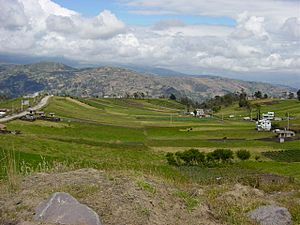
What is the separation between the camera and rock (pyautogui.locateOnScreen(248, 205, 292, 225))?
12.0 meters

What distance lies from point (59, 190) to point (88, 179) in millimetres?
1161

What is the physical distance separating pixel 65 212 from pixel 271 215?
221 inches

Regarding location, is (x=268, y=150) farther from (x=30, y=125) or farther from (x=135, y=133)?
(x=30, y=125)

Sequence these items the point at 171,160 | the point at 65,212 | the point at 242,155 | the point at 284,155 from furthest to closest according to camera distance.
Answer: the point at 284,155
the point at 242,155
the point at 171,160
the point at 65,212

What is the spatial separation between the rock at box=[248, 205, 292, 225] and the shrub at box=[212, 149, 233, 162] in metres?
52.1

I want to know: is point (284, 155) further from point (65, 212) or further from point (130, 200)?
point (65, 212)

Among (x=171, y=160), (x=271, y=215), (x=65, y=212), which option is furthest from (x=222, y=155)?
(x=65, y=212)

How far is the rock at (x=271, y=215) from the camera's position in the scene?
12.0 m

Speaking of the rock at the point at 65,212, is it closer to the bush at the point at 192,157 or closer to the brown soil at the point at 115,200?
A: the brown soil at the point at 115,200

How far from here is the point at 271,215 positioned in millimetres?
12211

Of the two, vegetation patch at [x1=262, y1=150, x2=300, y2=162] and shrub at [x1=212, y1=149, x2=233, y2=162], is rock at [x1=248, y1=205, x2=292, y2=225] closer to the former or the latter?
shrub at [x1=212, y1=149, x2=233, y2=162]

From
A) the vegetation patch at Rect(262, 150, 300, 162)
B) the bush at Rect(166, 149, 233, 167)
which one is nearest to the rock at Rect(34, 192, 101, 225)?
the bush at Rect(166, 149, 233, 167)

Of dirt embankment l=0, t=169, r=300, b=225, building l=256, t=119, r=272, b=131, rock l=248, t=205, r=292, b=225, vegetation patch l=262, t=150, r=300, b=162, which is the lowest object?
building l=256, t=119, r=272, b=131

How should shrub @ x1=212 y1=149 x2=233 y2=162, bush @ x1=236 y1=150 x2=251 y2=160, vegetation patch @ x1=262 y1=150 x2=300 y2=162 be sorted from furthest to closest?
vegetation patch @ x1=262 y1=150 x2=300 y2=162 < bush @ x1=236 y1=150 x2=251 y2=160 < shrub @ x1=212 y1=149 x2=233 y2=162
